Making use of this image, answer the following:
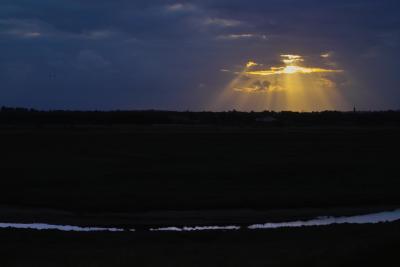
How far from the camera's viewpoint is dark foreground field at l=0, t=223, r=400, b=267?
13.7 metres

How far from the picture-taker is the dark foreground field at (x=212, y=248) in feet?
44.8

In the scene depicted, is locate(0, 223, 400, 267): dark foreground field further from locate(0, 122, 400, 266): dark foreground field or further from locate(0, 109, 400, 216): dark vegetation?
locate(0, 109, 400, 216): dark vegetation

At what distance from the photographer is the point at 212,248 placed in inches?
648

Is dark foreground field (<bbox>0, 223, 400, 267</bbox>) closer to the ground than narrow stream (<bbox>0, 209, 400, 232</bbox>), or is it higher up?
higher up

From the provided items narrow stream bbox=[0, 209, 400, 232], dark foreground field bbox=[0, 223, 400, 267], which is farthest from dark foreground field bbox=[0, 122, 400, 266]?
narrow stream bbox=[0, 209, 400, 232]

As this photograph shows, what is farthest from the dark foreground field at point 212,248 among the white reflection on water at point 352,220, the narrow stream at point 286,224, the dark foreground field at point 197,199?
the white reflection on water at point 352,220

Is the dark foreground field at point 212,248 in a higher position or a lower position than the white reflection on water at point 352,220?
higher

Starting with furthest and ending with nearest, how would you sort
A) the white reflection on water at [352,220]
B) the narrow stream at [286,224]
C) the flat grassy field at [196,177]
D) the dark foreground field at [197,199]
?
the flat grassy field at [196,177] → the white reflection on water at [352,220] → the narrow stream at [286,224] → the dark foreground field at [197,199]

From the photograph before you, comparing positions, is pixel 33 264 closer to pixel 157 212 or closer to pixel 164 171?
pixel 157 212

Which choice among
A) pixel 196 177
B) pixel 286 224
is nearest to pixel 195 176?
pixel 196 177

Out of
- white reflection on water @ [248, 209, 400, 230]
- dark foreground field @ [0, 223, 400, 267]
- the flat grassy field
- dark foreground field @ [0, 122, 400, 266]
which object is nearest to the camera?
dark foreground field @ [0, 223, 400, 267]

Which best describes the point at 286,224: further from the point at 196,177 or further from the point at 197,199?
the point at 196,177

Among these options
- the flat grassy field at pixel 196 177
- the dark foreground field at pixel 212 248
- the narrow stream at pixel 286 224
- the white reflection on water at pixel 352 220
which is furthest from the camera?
the flat grassy field at pixel 196 177

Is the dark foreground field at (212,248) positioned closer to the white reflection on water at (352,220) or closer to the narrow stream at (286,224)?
the narrow stream at (286,224)
